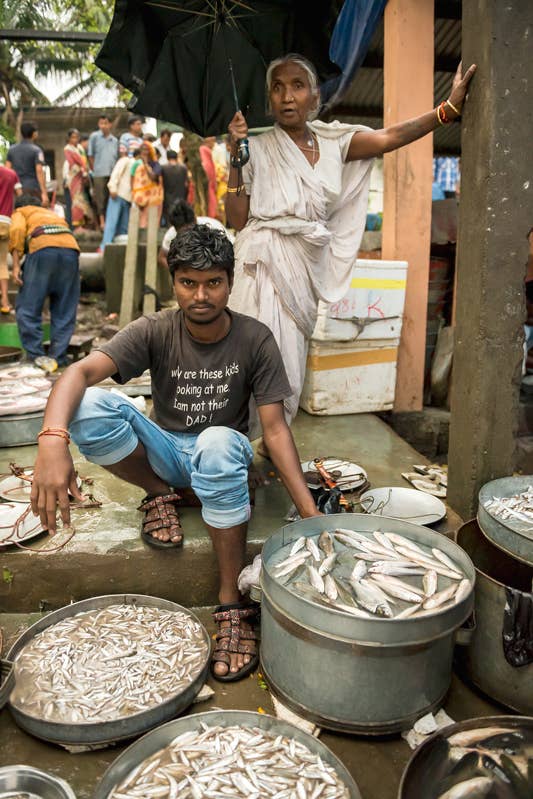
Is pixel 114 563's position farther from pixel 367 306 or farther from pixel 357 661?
pixel 367 306

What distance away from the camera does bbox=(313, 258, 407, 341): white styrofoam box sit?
5.40m

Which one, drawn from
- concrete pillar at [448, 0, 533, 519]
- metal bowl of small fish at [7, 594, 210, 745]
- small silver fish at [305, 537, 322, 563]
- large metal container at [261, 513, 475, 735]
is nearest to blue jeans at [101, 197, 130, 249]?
concrete pillar at [448, 0, 533, 519]

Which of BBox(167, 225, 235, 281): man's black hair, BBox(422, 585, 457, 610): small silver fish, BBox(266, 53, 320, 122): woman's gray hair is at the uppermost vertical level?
BBox(266, 53, 320, 122): woman's gray hair

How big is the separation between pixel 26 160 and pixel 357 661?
12061 mm

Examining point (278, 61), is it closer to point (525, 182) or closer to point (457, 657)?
point (525, 182)

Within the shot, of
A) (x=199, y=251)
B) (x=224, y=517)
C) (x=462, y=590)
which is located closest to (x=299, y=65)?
(x=199, y=251)

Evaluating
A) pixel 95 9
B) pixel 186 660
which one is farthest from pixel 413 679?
pixel 95 9

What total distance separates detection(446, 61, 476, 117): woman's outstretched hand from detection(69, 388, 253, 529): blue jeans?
2214 mm

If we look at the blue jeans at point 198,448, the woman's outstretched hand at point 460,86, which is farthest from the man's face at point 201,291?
the woman's outstretched hand at point 460,86

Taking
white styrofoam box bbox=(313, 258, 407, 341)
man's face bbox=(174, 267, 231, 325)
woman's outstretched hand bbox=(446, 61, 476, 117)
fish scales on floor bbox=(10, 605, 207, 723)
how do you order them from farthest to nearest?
white styrofoam box bbox=(313, 258, 407, 341) → woman's outstretched hand bbox=(446, 61, 476, 117) → man's face bbox=(174, 267, 231, 325) → fish scales on floor bbox=(10, 605, 207, 723)

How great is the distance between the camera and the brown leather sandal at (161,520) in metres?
3.29

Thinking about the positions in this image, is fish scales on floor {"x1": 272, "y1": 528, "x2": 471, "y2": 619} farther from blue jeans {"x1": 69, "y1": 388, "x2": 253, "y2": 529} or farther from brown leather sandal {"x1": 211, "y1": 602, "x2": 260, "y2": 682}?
brown leather sandal {"x1": 211, "y1": 602, "x2": 260, "y2": 682}

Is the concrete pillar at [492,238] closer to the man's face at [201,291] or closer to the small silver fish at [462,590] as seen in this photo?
the small silver fish at [462,590]

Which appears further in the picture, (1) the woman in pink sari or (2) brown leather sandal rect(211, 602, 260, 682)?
(1) the woman in pink sari
